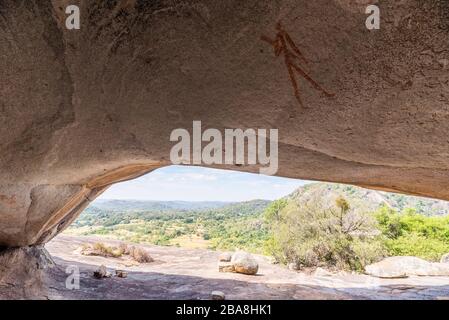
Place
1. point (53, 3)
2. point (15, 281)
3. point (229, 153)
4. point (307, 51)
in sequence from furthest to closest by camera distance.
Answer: point (15, 281), point (229, 153), point (53, 3), point (307, 51)

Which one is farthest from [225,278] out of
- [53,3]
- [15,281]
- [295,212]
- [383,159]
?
[295,212]

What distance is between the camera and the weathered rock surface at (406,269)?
6215mm

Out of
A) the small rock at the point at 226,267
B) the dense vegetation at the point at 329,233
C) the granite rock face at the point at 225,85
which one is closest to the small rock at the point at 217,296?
the small rock at the point at 226,267

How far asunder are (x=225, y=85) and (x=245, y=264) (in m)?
4.29

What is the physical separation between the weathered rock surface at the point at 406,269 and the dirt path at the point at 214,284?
1.06 ft

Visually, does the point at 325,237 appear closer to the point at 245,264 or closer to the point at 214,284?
the point at 245,264

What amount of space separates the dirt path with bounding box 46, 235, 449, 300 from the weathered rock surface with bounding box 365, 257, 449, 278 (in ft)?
1.06

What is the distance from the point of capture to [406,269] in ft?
20.8

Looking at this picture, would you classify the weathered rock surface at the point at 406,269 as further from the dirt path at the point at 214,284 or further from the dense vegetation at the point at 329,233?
the dense vegetation at the point at 329,233

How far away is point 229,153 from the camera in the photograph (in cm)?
286

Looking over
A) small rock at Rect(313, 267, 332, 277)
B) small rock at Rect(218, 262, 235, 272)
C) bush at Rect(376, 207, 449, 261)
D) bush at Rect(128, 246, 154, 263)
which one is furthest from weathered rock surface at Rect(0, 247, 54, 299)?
bush at Rect(376, 207, 449, 261)
